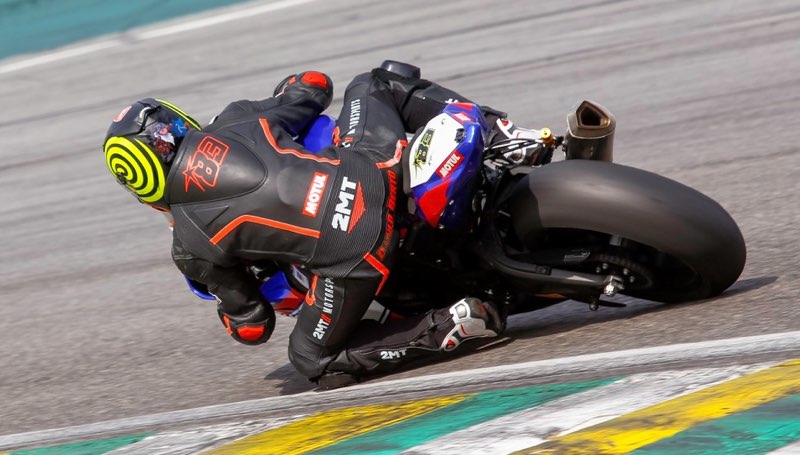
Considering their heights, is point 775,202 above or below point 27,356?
above

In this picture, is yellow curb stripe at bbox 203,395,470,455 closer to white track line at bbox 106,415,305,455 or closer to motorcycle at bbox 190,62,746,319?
white track line at bbox 106,415,305,455

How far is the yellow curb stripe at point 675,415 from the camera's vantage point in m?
2.93

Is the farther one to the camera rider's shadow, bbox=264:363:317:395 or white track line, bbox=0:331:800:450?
rider's shadow, bbox=264:363:317:395

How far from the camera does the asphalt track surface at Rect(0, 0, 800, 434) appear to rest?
15.6 feet

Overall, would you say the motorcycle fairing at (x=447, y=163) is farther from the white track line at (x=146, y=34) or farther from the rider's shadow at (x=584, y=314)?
the white track line at (x=146, y=34)

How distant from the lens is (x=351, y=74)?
35.7ft

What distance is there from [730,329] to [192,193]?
6.42ft

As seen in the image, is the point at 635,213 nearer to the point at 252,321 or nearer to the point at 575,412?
the point at 575,412

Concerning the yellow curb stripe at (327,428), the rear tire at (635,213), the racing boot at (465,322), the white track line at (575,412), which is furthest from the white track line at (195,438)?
the rear tire at (635,213)

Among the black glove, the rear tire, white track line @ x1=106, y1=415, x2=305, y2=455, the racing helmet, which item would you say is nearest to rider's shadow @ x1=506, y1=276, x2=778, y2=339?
the rear tire

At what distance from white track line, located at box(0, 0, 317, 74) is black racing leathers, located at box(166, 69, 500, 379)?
9853 mm

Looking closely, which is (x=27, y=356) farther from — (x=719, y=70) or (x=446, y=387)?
(x=719, y=70)

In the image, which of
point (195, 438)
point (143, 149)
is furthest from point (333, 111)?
point (195, 438)

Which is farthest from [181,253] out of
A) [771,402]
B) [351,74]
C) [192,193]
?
[351,74]
